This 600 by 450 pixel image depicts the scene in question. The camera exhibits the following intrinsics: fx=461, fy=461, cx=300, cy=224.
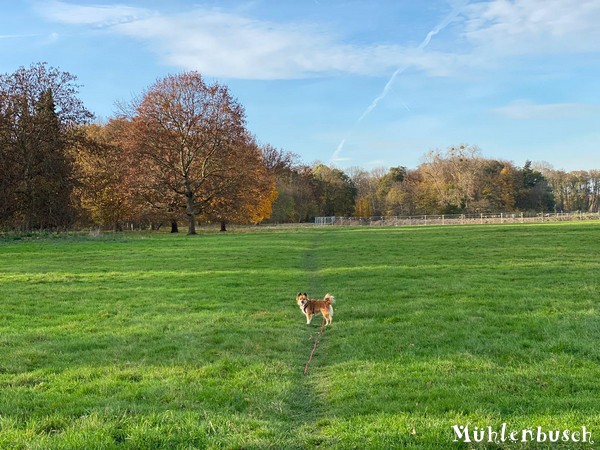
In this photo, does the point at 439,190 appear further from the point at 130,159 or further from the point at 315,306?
the point at 315,306

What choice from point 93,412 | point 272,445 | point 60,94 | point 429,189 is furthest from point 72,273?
point 429,189

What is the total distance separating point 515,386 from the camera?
18.2 ft

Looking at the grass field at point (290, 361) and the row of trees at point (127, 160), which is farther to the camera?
the row of trees at point (127, 160)

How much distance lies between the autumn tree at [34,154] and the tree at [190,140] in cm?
732

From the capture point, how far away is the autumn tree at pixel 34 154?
35656 mm

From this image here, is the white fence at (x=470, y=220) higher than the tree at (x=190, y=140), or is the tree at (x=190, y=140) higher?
the tree at (x=190, y=140)

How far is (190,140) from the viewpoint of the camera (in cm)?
4484

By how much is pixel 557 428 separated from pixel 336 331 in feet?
15.7

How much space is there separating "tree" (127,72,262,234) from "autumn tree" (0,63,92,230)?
7320mm

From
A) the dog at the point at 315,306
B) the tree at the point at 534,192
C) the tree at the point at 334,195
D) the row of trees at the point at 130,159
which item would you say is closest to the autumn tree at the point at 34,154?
the row of trees at the point at 130,159

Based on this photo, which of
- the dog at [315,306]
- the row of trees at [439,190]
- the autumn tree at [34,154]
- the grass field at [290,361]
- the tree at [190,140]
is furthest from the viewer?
the row of trees at [439,190]

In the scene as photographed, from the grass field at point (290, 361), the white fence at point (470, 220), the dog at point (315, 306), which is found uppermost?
the white fence at point (470, 220)

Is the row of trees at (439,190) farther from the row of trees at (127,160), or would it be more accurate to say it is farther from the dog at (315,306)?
the dog at (315,306)

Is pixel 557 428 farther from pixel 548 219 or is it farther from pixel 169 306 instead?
pixel 548 219
